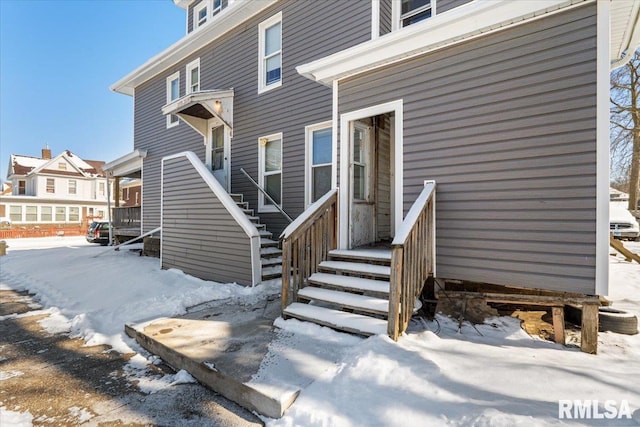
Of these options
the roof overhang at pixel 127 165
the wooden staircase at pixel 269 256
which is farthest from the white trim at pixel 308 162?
the roof overhang at pixel 127 165

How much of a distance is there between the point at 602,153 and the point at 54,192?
1398 inches

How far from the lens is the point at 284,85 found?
7.15m

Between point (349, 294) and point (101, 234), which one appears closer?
point (349, 294)

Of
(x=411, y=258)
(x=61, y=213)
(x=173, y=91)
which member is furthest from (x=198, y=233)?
(x=61, y=213)

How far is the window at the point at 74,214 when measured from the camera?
92.3 feet

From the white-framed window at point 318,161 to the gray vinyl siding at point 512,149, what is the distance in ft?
7.79

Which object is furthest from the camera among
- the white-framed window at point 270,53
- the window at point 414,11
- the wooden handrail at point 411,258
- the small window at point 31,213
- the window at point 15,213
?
the small window at point 31,213

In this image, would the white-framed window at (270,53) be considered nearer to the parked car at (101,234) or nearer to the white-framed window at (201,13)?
the white-framed window at (201,13)

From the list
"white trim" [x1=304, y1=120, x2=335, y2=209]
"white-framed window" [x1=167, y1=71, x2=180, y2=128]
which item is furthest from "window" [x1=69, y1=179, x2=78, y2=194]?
"white trim" [x1=304, y1=120, x2=335, y2=209]

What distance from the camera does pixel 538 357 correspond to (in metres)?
2.88

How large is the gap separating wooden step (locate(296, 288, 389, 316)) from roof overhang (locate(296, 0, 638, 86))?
311cm

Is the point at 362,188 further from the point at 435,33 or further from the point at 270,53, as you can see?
the point at 270,53

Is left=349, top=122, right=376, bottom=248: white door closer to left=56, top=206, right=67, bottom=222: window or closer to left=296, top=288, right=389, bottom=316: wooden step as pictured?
left=296, top=288, right=389, bottom=316: wooden step

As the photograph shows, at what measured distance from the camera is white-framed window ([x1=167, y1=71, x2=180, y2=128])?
10209mm
